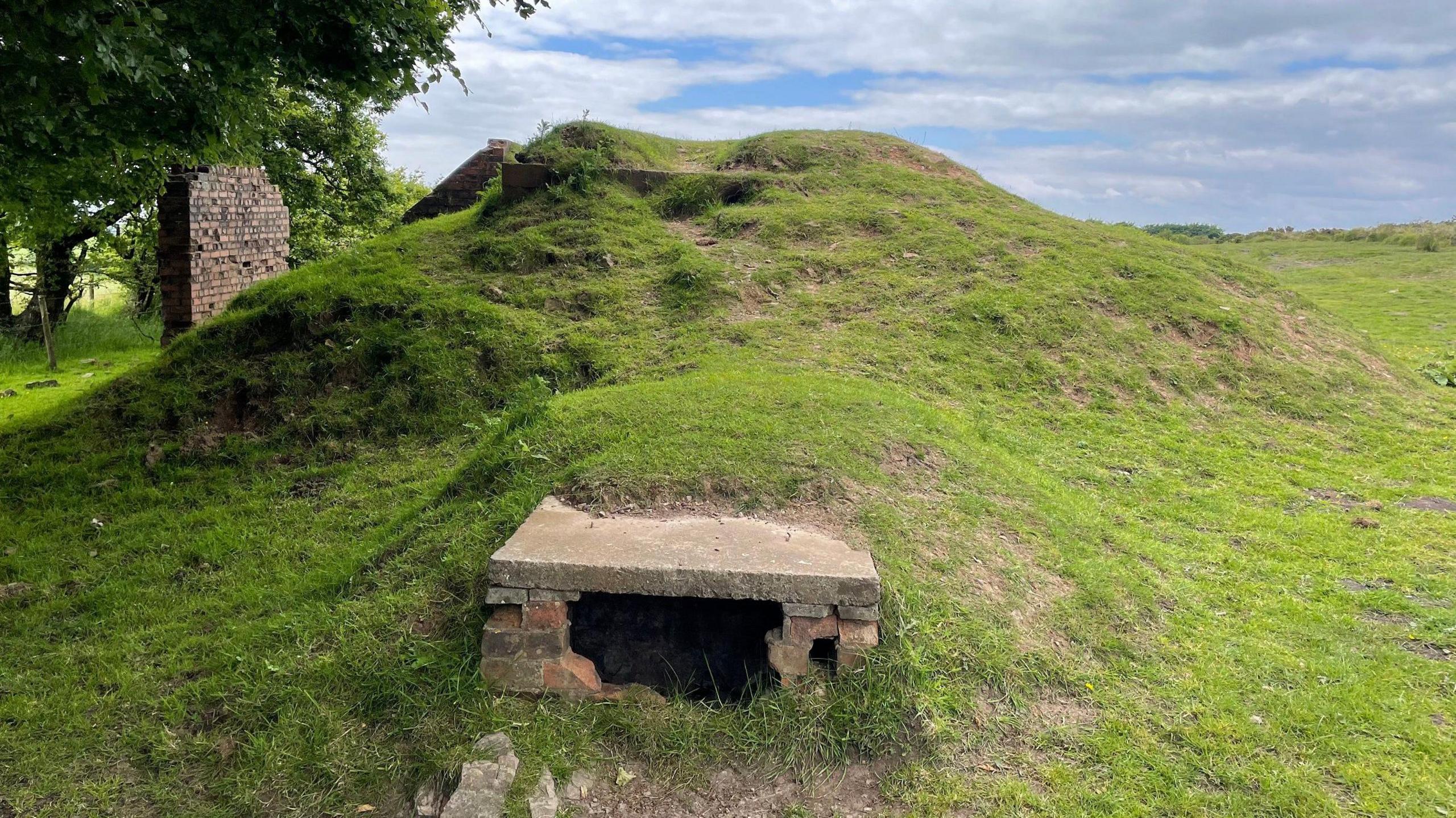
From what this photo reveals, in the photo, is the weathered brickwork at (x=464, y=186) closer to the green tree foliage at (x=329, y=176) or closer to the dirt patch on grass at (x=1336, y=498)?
the green tree foliage at (x=329, y=176)

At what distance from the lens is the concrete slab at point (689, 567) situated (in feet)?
13.1

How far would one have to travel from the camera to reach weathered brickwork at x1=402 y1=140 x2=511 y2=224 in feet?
44.7

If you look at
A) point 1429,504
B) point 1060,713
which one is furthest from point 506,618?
point 1429,504

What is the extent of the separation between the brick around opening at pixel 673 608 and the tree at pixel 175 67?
10.4ft

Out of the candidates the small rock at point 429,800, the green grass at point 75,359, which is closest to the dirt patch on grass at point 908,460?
the small rock at point 429,800

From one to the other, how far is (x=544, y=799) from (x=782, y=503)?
6.54 feet

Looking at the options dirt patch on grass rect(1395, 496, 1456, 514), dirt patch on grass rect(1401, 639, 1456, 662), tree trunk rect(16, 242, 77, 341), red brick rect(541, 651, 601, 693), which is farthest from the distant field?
tree trunk rect(16, 242, 77, 341)

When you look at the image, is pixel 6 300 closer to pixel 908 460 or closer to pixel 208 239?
pixel 208 239

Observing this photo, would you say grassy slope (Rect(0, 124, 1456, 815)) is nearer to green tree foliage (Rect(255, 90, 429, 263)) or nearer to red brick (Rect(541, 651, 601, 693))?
red brick (Rect(541, 651, 601, 693))

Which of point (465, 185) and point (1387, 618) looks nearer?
point (1387, 618)

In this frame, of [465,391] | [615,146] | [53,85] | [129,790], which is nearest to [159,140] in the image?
[53,85]

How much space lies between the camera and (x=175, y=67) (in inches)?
199

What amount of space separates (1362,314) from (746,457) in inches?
620

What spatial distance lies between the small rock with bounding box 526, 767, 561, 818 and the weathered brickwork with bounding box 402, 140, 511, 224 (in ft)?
37.2
